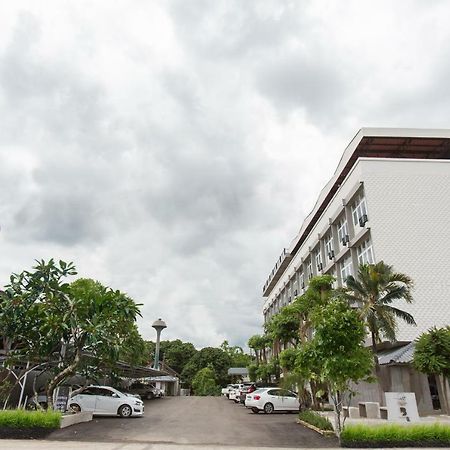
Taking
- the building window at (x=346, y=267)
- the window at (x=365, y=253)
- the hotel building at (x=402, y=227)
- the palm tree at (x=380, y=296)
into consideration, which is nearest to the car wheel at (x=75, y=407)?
the palm tree at (x=380, y=296)

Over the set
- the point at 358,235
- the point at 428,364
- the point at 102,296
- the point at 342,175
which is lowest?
the point at 428,364

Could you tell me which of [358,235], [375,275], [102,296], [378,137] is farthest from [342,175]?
[102,296]

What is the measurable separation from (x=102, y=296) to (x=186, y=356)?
61.0 m

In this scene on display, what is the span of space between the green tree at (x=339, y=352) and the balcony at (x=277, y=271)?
38.6 meters

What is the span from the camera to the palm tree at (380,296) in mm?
20094

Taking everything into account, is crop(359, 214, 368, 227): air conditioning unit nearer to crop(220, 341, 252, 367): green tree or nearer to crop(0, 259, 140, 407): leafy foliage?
crop(0, 259, 140, 407): leafy foliage

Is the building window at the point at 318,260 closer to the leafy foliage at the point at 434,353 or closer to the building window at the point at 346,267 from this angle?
the building window at the point at 346,267

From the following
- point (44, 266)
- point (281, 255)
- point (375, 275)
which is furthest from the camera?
point (281, 255)

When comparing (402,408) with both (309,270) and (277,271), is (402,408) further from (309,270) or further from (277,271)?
Answer: (277,271)

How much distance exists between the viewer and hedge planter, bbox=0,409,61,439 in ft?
42.1

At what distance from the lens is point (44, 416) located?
13438 mm

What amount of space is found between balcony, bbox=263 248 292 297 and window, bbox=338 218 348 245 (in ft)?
67.9

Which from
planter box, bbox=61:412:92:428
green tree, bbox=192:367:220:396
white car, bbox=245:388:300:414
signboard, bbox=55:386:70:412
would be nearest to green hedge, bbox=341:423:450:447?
planter box, bbox=61:412:92:428

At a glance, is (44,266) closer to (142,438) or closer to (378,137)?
(142,438)
